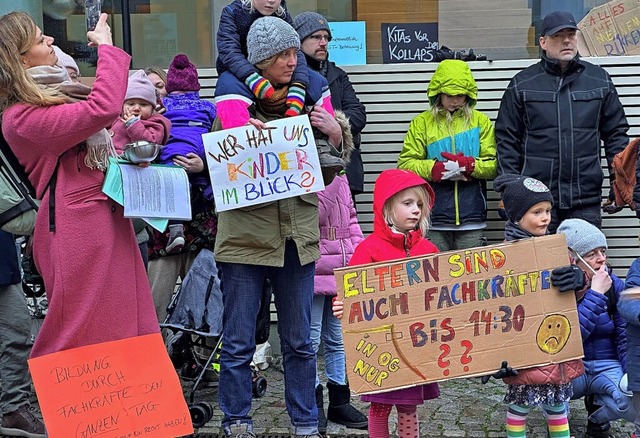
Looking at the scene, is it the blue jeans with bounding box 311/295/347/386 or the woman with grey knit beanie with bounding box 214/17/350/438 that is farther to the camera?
the blue jeans with bounding box 311/295/347/386

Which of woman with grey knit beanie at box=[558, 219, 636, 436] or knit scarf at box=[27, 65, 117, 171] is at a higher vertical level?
knit scarf at box=[27, 65, 117, 171]

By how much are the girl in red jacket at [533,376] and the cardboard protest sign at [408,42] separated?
109 inches

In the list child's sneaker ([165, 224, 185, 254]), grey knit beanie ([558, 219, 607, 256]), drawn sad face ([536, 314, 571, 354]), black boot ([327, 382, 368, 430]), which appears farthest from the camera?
child's sneaker ([165, 224, 185, 254])

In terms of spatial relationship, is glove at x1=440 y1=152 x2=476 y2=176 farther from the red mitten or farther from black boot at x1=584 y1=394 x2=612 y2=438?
black boot at x1=584 y1=394 x2=612 y2=438

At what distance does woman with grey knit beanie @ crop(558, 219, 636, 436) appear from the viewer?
4.98 metres

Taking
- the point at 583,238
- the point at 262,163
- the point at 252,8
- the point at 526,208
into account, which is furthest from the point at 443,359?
the point at 252,8

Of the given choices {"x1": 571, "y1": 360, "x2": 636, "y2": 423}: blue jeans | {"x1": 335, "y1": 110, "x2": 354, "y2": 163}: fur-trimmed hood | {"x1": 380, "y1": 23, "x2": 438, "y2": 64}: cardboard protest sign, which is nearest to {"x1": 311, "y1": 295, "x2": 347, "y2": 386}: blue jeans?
{"x1": 335, "y1": 110, "x2": 354, "y2": 163}: fur-trimmed hood

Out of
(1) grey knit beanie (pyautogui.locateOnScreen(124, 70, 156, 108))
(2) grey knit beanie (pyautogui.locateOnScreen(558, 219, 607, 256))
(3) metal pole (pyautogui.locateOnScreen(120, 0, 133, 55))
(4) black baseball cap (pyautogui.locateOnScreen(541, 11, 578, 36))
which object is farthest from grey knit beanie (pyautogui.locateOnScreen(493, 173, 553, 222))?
(3) metal pole (pyautogui.locateOnScreen(120, 0, 133, 55))

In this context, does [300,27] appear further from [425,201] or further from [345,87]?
[425,201]

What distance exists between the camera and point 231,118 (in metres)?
4.86

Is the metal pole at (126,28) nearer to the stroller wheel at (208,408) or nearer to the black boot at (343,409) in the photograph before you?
the stroller wheel at (208,408)

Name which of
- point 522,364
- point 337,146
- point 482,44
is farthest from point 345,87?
point 522,364

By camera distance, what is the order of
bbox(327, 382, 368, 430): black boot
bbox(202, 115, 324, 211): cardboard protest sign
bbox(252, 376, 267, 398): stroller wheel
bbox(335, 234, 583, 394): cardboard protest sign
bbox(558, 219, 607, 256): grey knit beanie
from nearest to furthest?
bbox(335, 234, 583, 394): cardboard protest sign, bbox(202, 115, 324, 211): cardboard protest sign, bbox(558, 219, 607, 256): grey knit beanie, bbox(327, 382, 368, 430): black boot, bbox(252, 376, 267, 398): stroller wheel

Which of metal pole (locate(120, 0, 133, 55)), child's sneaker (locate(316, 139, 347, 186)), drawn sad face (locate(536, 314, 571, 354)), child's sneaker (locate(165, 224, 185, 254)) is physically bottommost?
drawn sad face (locate(536, 314, 571, 354))
